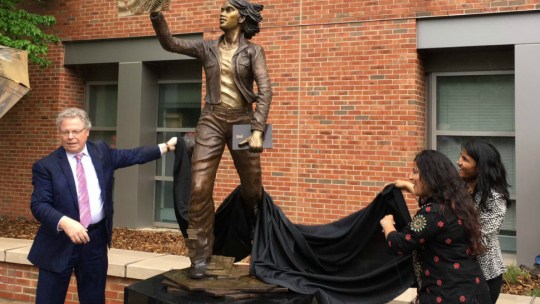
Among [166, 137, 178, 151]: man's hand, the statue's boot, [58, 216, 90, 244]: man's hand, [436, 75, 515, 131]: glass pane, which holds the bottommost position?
the statue's boot

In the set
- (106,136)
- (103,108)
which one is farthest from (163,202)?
(103,108)

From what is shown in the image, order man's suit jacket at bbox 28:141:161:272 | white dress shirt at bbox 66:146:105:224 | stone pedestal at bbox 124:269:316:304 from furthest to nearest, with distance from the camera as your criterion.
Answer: stone pedestal at bbox 124:269:316:304, white dress shirt at bbox 66:146:105:224, man's suit jacket at bbox 28:141:161:272

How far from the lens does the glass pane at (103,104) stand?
10.7 m

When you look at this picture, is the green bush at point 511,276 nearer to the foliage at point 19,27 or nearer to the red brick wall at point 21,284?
the red brick wall at point 21,284

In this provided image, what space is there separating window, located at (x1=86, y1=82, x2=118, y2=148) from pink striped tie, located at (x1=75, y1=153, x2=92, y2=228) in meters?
7.16

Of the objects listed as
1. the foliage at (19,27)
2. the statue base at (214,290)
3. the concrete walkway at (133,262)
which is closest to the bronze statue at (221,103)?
the statue base at (214,290)


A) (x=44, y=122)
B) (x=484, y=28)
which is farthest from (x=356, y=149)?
(x=44, y=122)

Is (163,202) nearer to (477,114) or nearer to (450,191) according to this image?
(477,114)

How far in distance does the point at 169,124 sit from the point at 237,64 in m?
6.25

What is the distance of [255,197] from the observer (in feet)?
14.7

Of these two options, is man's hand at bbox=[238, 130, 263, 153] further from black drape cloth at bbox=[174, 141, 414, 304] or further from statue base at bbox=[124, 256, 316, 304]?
statue base at bbox=[124, 256, 316, 304]

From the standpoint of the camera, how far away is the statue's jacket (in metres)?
4.18

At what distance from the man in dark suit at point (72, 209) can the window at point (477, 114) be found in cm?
602

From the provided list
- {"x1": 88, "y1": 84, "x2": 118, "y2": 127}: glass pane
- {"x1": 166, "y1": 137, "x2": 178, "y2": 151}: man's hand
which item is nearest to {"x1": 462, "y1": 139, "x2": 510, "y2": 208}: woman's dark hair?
{"x1": 166, "y1": 137, "x2": 178, "y2": 151}: man's hand
